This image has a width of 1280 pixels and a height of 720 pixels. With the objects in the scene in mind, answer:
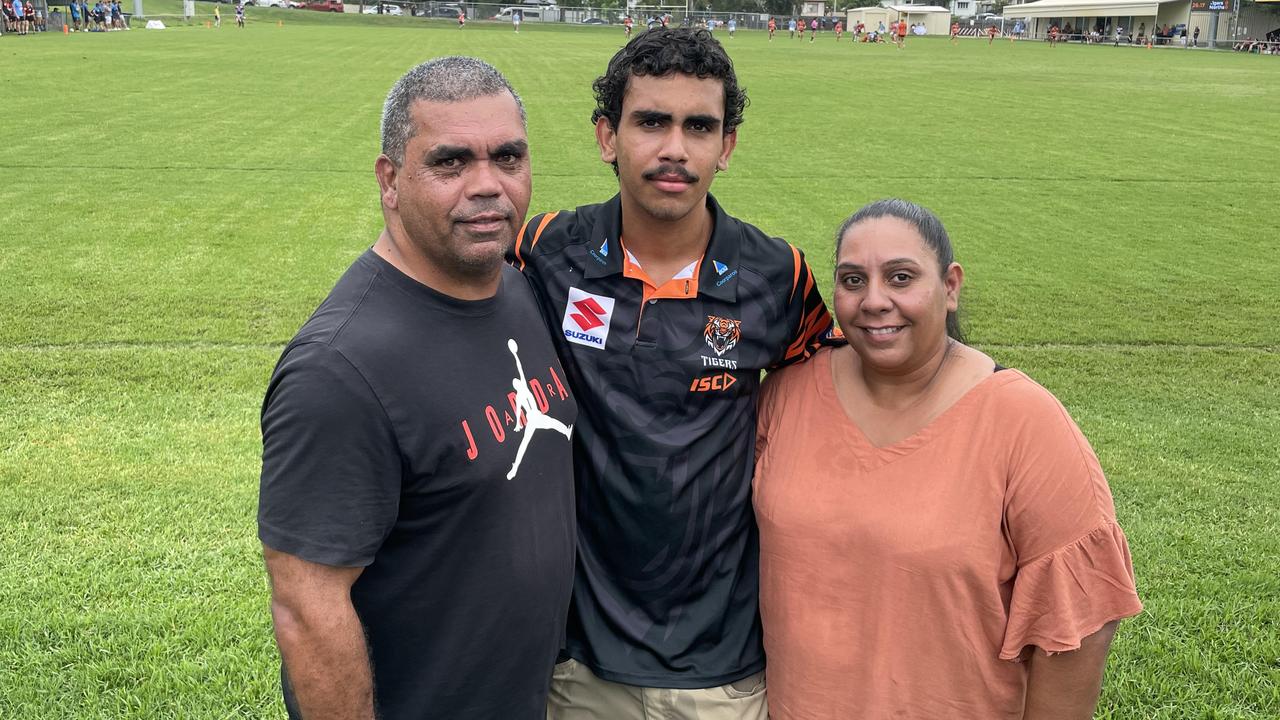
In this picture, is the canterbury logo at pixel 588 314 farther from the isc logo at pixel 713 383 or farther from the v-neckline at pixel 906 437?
the v-neckline at pixel 906 437

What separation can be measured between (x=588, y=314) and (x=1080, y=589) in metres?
1.35

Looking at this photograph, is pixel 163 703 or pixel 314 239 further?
pixel 314 239

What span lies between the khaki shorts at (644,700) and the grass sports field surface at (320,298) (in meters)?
1.69

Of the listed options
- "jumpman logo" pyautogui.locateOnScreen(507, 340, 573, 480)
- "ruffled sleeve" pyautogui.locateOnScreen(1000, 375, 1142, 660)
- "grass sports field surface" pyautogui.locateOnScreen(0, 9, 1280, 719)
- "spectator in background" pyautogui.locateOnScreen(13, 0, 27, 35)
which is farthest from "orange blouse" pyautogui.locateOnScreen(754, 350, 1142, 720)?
"spectator in background" pyautogui.locateOnScreen(13, 0, 27, 35)

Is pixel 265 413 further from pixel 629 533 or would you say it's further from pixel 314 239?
pixel 314 239

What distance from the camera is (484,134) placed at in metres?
2.26

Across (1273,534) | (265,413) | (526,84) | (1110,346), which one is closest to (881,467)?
(265,413)

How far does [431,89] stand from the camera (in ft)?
7.36

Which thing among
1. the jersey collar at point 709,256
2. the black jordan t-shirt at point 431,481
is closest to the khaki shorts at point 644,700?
the black jordan t-shirt at point 431,481

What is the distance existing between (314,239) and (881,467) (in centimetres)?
1040

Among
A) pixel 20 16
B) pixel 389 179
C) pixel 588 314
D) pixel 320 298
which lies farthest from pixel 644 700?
pixel 20 16

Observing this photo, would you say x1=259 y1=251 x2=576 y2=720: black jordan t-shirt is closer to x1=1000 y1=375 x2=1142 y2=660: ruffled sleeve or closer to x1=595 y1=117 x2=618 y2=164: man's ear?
x1=595 y1=117 x2=618 y2=164: man's ear

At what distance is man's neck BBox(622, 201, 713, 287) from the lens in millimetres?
2785

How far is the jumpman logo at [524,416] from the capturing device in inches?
90.1
